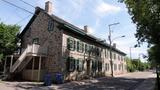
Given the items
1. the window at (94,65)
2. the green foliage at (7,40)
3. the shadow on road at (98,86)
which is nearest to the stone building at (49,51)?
the green foliage at (7,40)

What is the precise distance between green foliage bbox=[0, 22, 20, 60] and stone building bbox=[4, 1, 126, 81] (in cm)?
108

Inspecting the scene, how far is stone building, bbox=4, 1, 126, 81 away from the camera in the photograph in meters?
24.0

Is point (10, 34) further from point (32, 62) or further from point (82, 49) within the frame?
point (82, 49)

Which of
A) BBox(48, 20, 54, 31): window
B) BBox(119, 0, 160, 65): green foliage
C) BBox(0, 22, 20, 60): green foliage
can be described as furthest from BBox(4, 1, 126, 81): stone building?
BBox(119, 0, 160, 65): green foliage

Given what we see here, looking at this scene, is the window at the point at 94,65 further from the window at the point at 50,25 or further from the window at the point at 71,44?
the window at the point at 50,25

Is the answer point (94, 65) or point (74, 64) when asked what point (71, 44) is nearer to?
point (74, 64)

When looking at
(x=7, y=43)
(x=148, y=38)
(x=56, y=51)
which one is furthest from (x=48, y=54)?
(x=148, y=38)

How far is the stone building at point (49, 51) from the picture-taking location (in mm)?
24031

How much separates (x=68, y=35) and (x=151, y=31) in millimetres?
10144

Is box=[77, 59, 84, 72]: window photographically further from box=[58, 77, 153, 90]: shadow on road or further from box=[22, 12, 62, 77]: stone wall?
box=[22, 12, 62, 77]: stone wall

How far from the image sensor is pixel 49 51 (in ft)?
83.0

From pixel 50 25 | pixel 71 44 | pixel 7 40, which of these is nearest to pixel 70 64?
Result: pixel 71 44

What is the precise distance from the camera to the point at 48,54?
25.2 meters

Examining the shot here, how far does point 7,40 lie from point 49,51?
661cm
